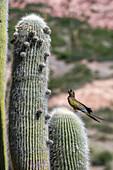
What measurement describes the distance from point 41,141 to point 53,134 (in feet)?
0.95

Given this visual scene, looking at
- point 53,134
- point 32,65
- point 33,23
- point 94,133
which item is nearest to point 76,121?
point 53,134

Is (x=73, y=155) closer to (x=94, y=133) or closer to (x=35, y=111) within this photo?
(x=35, y=111)

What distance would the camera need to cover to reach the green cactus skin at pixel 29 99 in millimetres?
2867

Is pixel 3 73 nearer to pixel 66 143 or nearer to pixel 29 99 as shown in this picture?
pixel 29 99

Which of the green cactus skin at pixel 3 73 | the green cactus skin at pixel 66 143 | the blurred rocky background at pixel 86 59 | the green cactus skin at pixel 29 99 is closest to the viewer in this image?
the green cactus skin at pixel 29 99

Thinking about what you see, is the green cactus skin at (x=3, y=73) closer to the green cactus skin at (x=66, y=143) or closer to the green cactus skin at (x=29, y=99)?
the green cactus skin at (x=29, y=99)

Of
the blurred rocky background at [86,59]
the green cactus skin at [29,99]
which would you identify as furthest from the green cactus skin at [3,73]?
the blurred rocky background at [86,59]

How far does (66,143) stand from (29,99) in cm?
57

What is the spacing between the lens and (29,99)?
9.45ft

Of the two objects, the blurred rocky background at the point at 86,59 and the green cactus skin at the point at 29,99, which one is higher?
the blurred rocky background at the point at 86,59

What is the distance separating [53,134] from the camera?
3.20 meters

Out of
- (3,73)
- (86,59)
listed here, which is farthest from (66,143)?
(86,59)

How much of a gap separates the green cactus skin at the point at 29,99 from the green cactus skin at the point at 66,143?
0.22 m

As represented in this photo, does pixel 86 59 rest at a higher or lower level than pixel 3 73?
higher
